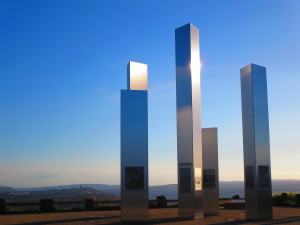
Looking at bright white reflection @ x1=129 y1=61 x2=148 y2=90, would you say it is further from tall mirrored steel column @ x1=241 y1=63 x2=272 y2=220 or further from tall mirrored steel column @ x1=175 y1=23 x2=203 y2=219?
tall mirrored steel column @ x1=241 y1=63 x2=272 y2=220

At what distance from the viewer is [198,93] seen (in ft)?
78.9

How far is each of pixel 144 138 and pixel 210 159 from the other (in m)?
5.69

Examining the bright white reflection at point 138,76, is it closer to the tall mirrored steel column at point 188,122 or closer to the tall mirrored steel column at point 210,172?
the tall mirrored steel column at point 188,122

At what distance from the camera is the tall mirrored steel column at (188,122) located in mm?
23141

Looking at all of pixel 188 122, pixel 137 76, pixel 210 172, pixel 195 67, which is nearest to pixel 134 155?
→ pixel 188 122

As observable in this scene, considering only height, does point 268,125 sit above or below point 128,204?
above

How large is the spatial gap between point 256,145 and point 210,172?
4.39 metres

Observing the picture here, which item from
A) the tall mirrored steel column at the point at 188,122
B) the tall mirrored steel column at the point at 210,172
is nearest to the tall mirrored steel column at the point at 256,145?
the tall mirrored steel column at the point at 188,122

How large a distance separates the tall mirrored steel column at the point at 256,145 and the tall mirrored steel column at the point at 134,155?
512 cm

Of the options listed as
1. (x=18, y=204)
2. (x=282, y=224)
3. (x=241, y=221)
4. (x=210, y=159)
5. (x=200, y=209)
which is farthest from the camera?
(x=18, y=204)

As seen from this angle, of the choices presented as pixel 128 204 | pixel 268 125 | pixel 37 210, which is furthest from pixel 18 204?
pixel 268 125

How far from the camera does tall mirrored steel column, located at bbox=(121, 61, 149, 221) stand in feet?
72.6

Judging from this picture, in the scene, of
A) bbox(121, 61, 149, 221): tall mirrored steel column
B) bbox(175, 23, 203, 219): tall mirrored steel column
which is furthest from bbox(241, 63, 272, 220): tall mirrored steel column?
bbox(121, 61, 149, 221): tall mirrored steel column

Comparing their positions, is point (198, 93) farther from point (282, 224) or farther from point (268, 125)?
point (282, 224)
